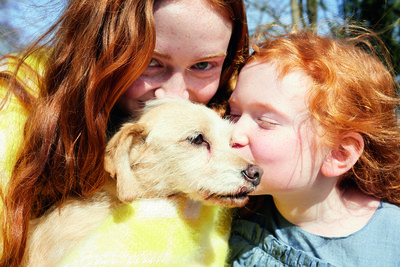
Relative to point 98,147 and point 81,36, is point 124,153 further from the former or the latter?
point 81,36

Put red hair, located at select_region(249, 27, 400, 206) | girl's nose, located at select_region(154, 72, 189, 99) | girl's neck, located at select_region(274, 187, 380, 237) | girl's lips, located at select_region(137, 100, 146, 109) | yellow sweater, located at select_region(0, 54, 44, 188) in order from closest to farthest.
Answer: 1. yellow sweater, located at select_region(0, 54, 44, 188)
2. red hair, located at select_region(249, 27, 400, 206)
3. girl's neck, located at select_region(274, 187, 380, 237)
4. girl's nose, located at select_region(154, 72, 189, 99)
5. girl's lips, located at select_region(137, 100, 146, 109)

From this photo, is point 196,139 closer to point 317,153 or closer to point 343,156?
point 317,153

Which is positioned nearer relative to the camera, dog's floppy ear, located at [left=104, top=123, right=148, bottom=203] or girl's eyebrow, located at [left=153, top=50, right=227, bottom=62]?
dog's floppy ear, located at [left=104, top=123, right=148, bottom=203]

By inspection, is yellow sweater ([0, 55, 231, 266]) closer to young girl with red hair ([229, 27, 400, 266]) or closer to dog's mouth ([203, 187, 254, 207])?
dog's mouth ([203, 187, 254, 207])

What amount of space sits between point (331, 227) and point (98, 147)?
1.75 m

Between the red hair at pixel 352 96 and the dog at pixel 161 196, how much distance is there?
2.12ft

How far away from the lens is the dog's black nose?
7.63 ft

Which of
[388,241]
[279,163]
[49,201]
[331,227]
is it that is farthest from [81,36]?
[388,241]

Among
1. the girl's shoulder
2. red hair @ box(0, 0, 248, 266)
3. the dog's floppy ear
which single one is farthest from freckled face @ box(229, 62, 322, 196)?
red hair @ box(0, 0, 248, 266)

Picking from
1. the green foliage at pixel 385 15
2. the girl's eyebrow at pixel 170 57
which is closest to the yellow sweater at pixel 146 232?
the girl's eyebrow at pixel 170 57

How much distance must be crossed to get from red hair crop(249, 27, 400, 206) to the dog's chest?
1037 mm

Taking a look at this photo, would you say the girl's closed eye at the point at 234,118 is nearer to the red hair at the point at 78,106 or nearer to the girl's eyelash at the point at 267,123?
the girl's eyelash at the point at 267,123

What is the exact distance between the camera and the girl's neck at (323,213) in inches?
105

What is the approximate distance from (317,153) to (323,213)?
504 mm
